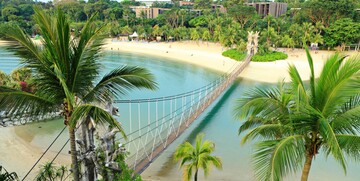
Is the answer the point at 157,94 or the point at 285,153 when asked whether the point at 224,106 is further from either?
the point at 285,153

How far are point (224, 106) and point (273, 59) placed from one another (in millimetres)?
12458

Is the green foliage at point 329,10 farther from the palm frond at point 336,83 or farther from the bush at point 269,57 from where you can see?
the palm frond at point 336,83

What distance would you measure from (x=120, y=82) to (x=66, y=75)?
64 centimetres

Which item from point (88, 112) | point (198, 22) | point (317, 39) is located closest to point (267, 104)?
point (88, 112)

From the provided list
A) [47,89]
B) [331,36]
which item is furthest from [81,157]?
[331,36]

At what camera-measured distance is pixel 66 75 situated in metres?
3.74

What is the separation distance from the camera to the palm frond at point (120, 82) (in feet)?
12.9

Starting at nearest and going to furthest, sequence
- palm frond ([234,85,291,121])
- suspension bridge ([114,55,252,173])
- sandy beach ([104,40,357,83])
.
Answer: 1. palm frond ([234,85,291,121])
2. suspension bridge ([114,55,252,173])
3. sandy beach ([104,40,357,83])

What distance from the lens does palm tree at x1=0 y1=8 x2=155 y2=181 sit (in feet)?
11.5

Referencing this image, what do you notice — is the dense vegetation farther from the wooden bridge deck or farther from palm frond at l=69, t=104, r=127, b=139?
palm frond at l=69, t=104, r=127, b=139

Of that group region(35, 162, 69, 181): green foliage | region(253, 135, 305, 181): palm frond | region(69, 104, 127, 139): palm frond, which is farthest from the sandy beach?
region(69, 104, 127, 139): palm frond

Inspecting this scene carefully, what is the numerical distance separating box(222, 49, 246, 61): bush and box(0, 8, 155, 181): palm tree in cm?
2535

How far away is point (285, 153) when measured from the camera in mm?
3359

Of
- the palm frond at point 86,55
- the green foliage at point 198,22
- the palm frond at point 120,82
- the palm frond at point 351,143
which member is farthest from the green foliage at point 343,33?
the palm frond at point 86,55
